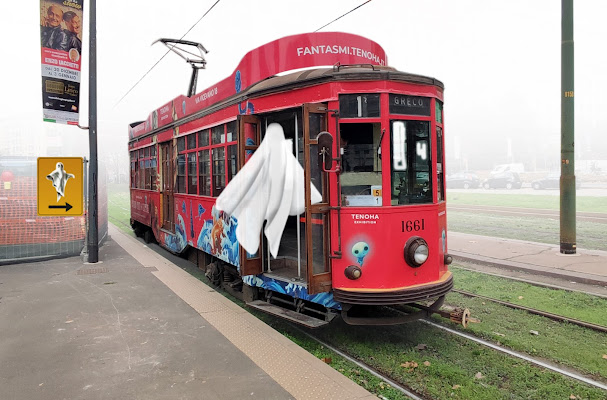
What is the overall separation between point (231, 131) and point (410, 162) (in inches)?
111

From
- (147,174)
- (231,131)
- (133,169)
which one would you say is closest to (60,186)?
(147,174)

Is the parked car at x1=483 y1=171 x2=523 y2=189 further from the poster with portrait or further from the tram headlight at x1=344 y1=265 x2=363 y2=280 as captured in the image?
the tram headlight at x1=344 y1=265 x2=363 y2=280

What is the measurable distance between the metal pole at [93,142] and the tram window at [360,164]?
A: 781cm

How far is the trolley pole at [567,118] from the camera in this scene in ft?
34.4

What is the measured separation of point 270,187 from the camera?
607 centimetres

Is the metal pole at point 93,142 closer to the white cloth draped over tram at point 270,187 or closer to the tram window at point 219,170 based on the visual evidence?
the tram window at point 219,170

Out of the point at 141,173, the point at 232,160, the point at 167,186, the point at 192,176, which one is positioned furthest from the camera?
the point at 141,173

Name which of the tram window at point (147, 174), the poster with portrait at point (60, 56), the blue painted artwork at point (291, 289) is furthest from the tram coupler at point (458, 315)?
the poster with portrait at point (60, 56)

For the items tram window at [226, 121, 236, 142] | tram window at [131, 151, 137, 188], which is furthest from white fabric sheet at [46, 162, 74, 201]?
tram window at [226, 121, 236, 142]

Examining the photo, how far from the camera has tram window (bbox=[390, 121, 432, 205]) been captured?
199 inches

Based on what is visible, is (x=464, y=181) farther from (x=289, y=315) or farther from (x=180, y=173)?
(x=289, y=315)

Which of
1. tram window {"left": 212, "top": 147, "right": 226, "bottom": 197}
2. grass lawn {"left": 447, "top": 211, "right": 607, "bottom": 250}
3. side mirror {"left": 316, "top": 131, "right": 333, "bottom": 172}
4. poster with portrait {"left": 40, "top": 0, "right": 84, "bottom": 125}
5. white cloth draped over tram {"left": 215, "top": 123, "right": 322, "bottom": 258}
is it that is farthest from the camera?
grass lawn {"left": 447, "top": 211, "right": 607, "bottom": 250}

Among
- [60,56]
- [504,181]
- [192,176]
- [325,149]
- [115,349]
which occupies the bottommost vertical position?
[115,349]

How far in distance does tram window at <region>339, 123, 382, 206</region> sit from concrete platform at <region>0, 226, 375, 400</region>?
1.79 meters
